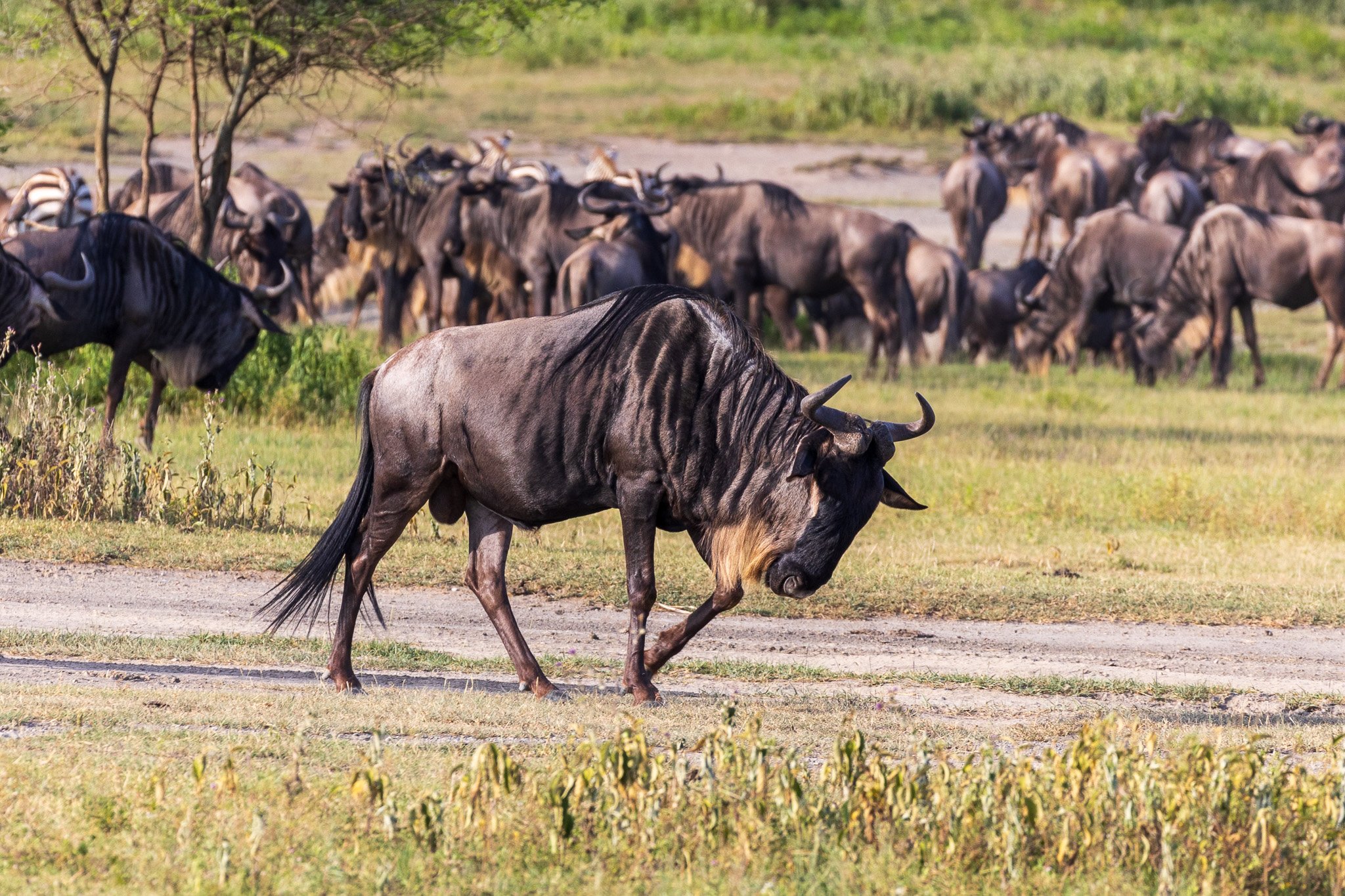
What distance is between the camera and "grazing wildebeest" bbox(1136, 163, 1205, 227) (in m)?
27.4

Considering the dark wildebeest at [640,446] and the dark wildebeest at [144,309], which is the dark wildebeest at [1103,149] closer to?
the dark wildebeest at [144,309]

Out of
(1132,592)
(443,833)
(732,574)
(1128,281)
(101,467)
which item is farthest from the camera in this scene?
(1128,281)

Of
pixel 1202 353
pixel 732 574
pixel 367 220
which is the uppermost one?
pixel 732 574

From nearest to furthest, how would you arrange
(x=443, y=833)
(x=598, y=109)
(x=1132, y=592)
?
(x=443, y=833) → (x=1132, y=592) → (x=598, y=109)

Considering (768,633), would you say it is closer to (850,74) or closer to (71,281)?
(71,281)

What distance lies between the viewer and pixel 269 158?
112 ft

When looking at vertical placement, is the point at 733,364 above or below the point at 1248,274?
above

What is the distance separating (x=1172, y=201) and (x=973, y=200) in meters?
2.95

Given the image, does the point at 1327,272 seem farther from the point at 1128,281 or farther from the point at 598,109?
the point at 598,109

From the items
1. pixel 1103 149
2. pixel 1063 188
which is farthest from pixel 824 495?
pixel 1103 149

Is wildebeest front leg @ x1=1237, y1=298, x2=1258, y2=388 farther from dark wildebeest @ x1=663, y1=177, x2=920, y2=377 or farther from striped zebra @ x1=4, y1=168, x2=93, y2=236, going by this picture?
striped zebra @ x1=4, y1=168, x2=93, y2=236

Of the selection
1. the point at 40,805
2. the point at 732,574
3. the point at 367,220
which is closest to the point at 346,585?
the point at 732,574

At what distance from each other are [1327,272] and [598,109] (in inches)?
884

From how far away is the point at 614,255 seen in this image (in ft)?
57.3
